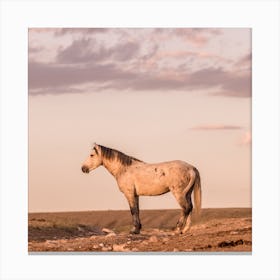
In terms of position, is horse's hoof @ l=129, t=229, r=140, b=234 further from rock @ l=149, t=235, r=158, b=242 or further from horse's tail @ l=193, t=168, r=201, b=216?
horse's tail @ l=193, t=168, r=201, b=216

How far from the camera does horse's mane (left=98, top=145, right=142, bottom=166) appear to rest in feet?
33.7

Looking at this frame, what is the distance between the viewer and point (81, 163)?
10.3 meters

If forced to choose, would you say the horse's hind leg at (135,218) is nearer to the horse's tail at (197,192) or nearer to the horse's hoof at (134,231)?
the horse's hoof at (134,231)

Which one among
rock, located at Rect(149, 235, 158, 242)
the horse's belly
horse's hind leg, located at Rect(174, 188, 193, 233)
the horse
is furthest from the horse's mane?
rock, located at Rect(149, 235, 158, 242)

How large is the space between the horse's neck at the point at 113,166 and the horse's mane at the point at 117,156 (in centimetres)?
4

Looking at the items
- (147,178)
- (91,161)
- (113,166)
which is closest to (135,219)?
(147,178)

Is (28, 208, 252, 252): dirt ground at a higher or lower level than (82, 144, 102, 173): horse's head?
lower

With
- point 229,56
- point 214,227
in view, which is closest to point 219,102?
point 229,56

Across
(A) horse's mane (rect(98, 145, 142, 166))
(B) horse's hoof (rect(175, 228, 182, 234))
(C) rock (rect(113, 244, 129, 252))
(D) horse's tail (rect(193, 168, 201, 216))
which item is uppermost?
(A) horse's mane (rect(98, 145, 142, 166))

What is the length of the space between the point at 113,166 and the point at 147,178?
1.21 ft

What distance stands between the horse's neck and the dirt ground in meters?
0.42

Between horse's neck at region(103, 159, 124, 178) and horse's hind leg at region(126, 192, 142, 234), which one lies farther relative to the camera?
horse's neck at region(103, 159, 124, 178)

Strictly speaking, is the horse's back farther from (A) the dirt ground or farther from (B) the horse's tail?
(A) the dirt ground

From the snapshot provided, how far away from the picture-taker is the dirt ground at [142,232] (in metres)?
10.1
